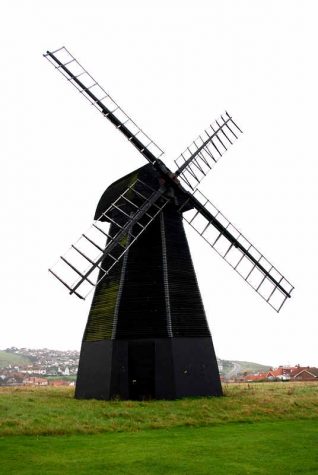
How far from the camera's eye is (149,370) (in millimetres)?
23016

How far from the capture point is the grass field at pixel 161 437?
1112 cm

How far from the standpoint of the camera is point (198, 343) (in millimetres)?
23969

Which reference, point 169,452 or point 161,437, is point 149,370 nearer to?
point 161,437

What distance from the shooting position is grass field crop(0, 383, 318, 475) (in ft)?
36.5

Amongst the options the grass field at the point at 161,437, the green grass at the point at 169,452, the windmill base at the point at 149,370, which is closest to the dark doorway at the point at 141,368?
the windmill base at the point at 149,370

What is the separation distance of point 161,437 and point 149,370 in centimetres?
847

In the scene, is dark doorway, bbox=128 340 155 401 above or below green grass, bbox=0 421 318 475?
above

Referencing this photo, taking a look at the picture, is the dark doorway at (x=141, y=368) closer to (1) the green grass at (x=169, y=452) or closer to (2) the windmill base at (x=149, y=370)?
(2) the windmill base at (x=149, y=370)

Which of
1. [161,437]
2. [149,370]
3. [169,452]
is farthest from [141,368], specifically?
[169,452]

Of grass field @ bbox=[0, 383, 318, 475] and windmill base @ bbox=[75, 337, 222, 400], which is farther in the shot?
windmill base @ bbox=[75, 337, 222, 400]

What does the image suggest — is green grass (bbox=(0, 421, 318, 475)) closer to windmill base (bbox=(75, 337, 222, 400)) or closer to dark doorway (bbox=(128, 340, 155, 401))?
windmill base (bbox=(75, 337, 222, 400))

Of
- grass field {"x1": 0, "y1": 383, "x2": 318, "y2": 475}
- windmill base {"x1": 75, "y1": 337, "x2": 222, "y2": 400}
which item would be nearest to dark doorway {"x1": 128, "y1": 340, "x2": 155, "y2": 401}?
windmill base {"x1": 75, "y1": 337, "x2": 222, "y2": 400}

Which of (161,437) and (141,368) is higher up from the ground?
(141,368)

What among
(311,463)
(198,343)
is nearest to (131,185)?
(198,343)
